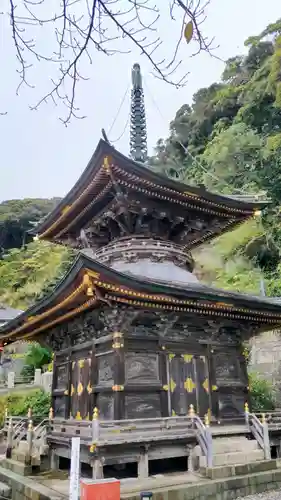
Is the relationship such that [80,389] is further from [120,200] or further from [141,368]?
[120,200]

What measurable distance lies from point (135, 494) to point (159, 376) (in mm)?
2961

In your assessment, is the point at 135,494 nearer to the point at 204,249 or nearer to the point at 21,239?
the point at 204,249

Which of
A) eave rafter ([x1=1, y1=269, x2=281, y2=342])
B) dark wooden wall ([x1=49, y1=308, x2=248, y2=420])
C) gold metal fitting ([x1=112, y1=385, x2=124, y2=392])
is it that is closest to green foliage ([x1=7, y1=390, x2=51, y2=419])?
dark wooden wall ([x1=49, y1=308, x2=248, y2=420])

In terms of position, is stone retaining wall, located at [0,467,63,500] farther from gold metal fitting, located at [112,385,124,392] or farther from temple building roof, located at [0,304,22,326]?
temple building roof, located at [0,304,22,326]

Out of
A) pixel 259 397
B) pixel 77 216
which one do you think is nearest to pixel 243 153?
pixel 259 397

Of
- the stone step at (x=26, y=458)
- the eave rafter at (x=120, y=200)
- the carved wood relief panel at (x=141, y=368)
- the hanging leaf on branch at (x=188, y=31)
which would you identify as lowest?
the stone step at (x=26, y=458)

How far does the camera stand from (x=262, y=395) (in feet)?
54.0

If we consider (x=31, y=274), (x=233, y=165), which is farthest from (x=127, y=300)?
(x=31, y=274)

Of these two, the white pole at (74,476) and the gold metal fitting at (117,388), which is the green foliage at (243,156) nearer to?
the gold metal fitting at (117,388)

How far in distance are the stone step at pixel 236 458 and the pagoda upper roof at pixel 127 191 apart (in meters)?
6.14

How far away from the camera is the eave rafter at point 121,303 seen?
8367 mm

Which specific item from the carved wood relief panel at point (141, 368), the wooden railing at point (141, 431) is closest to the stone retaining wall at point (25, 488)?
the wooden railing at point (141, 431)

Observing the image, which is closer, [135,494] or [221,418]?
[135,494]

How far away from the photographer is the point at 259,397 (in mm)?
16344
